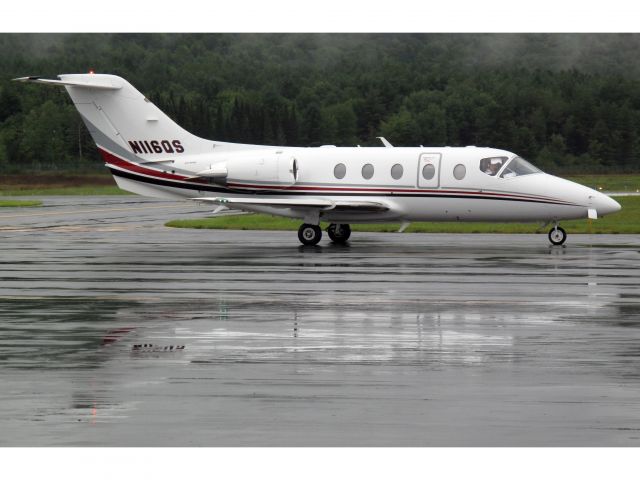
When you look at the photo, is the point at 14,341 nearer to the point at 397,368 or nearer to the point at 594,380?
the point at 397,368

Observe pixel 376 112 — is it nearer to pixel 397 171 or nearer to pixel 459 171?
pixel 397 171

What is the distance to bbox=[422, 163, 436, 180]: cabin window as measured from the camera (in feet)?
102

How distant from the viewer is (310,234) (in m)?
31.2

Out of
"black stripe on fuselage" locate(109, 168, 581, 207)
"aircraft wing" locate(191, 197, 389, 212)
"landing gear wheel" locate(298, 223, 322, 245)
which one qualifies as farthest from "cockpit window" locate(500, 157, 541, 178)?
"landing gear wheel" locate(298, 223, 322, 245)

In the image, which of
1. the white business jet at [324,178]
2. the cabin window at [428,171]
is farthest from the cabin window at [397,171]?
the cabin window at [428,171]

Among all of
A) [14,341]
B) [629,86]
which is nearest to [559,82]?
[629,86]

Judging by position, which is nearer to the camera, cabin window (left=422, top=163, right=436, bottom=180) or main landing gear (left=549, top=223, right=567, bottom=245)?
main landing gear (left=549, top=223, right=567, bottom=245)

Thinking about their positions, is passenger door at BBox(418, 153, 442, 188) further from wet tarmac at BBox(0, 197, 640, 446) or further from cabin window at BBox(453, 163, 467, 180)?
wet tarmac at BBox(0, 197, 640, 446)

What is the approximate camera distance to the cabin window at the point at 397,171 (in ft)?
102

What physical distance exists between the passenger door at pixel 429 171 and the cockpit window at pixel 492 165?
3.94 feet

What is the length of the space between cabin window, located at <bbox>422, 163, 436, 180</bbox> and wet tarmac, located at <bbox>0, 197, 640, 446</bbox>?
4.14 metres

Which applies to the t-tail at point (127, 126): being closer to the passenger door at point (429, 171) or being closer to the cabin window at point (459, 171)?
the passenger door at point (429, 171)

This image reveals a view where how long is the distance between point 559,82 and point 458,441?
521 feet

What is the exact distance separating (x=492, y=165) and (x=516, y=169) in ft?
2.21
